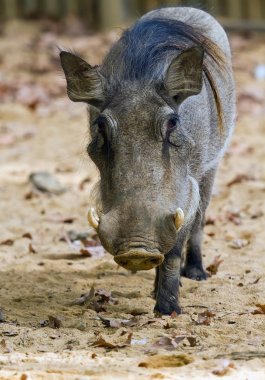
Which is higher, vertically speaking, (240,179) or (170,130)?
(170,130)

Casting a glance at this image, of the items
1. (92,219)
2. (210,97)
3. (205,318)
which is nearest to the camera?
(92,219)

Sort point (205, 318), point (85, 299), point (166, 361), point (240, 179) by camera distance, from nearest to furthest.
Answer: point (166, 361)
point (205, 318)
point (85, 299)
point (240, 179)

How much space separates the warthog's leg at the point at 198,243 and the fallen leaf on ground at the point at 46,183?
2.21m

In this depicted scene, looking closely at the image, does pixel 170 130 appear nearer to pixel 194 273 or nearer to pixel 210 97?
pixel 210 97

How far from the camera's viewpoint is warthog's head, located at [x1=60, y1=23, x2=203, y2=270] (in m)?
4.38

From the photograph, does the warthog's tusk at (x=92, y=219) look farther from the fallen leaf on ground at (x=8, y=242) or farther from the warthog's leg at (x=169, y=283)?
the fallen leaf on ground at (x=8, y=242)

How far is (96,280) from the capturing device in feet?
18.8

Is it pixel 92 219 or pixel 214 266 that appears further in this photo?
pixel 214 266

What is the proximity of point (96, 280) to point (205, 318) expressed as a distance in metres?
1.21

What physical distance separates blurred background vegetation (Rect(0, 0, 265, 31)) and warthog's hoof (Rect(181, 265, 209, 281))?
7142mm

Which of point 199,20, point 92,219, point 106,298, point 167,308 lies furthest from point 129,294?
point 199,20

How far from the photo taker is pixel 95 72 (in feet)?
16.1

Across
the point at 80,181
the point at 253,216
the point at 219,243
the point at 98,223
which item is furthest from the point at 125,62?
the point at 80,181

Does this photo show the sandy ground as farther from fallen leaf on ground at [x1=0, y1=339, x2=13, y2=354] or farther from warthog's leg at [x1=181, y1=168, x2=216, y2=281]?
warthog's leg at [x1=181, y1=168, x2=216, y2=281]
